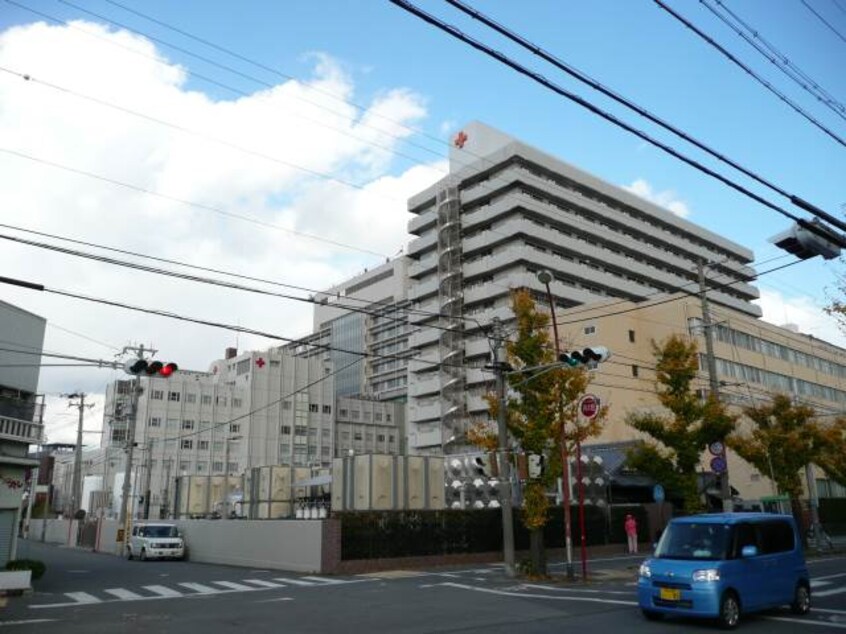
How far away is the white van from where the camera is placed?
33750mm

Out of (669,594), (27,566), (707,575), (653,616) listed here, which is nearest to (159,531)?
(27,566)

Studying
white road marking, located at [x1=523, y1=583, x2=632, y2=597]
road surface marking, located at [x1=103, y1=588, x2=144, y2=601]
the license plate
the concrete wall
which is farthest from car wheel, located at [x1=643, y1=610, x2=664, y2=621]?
the concrete wall

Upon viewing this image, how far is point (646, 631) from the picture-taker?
1177cm

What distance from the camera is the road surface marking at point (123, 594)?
18.2 m

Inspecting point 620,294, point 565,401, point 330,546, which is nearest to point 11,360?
point 330,546

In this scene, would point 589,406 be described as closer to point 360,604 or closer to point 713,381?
point 713,381

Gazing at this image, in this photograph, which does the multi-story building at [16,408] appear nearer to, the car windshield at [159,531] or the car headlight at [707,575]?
the car windshield at [159,531]

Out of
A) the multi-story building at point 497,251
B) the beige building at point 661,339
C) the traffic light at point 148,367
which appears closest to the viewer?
the traffic light at point 148,367

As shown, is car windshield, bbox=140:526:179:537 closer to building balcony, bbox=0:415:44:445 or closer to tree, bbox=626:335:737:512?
building balcony, bbox=0:415:44:445

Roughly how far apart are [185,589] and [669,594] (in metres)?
14.3

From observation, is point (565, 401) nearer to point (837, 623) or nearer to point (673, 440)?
point (673, 440)

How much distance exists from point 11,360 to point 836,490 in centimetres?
5982

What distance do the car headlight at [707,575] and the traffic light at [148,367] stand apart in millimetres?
11935

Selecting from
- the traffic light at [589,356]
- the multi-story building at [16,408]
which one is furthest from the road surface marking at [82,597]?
the traffic light at [589,356]
